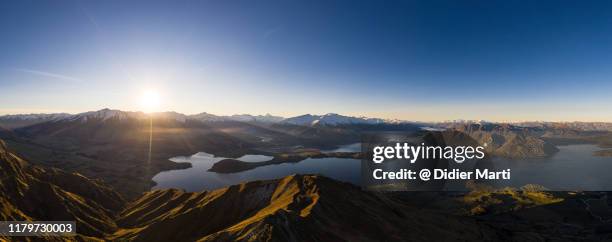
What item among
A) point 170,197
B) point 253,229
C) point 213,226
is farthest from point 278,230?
point 170,197

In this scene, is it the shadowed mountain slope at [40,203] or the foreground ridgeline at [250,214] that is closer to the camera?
the foreground ridgeline at [250,214]

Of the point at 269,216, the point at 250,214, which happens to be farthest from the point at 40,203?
the point at 269,216

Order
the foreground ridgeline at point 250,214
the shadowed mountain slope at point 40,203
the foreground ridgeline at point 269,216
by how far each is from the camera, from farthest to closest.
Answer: the shadowed mountain slope at point 40,203
the foreground ridgeline at point 269,216
the foreground ridgeline at point 250,214

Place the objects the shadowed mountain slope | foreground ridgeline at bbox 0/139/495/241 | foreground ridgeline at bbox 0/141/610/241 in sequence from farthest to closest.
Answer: the shadowed mountain slope → foreground ridgeline at bbox 0/141/610/241 → foreground ridgeline at bbox 0/139/495/241

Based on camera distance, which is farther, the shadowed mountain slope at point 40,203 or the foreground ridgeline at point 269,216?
the shadowed mountain slope at point 40,203

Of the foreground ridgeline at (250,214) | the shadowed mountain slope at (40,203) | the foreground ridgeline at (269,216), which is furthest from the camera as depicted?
the shadowed mountain slope at (40,203)

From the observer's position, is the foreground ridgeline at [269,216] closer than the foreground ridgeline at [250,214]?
No

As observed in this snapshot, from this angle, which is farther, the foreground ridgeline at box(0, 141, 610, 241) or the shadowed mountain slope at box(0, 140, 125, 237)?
the shadowed mountain slope at box(0, 140, 125, 237)

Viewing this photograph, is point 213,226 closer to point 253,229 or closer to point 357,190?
point 253,229

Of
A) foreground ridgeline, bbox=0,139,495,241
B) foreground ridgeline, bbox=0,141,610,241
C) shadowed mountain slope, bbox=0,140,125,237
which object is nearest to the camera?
foreground ridgeline, bbox=0,139,495,241

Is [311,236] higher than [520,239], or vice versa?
[311,236]

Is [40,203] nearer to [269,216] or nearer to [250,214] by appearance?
[250,214]
